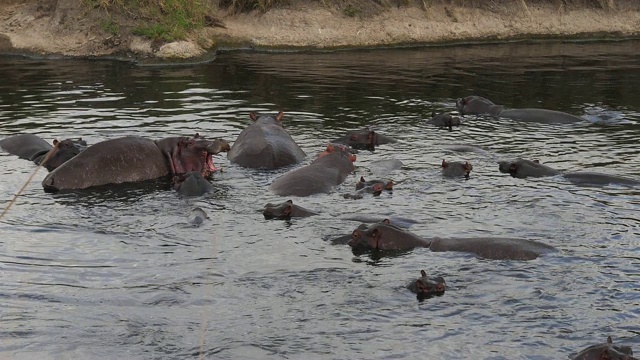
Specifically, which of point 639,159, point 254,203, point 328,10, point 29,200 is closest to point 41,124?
point 29,200

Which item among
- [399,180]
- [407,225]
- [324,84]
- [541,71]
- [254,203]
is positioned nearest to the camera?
[407,225]

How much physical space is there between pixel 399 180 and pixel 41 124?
6556 millimetres

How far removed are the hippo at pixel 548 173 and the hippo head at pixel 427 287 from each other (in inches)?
158

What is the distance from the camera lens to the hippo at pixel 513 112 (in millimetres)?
15375

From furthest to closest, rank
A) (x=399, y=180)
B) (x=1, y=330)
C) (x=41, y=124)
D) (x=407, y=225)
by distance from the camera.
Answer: (x=41, y=124), (x=399, y=180), (x=407, y=225), (x=1, y=330)

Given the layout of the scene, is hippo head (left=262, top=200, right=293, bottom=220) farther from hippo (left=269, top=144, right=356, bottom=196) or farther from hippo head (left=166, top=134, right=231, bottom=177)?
hippo head (left=166, top=134, right=231, bottom=177)

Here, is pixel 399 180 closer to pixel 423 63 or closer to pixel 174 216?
pixel 174 216

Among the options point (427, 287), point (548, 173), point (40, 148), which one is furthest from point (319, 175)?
point (40, 148)

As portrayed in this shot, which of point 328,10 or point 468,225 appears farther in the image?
point 328,10

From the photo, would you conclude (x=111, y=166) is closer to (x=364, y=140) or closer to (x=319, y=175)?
(x=319, y=175)

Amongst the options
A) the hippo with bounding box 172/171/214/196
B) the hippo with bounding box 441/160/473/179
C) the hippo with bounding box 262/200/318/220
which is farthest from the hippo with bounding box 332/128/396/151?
the hippo with bounding box 262/200/318/220

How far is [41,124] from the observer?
50.3ft

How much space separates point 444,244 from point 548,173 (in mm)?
3197

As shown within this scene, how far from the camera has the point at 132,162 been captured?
1170 cm
